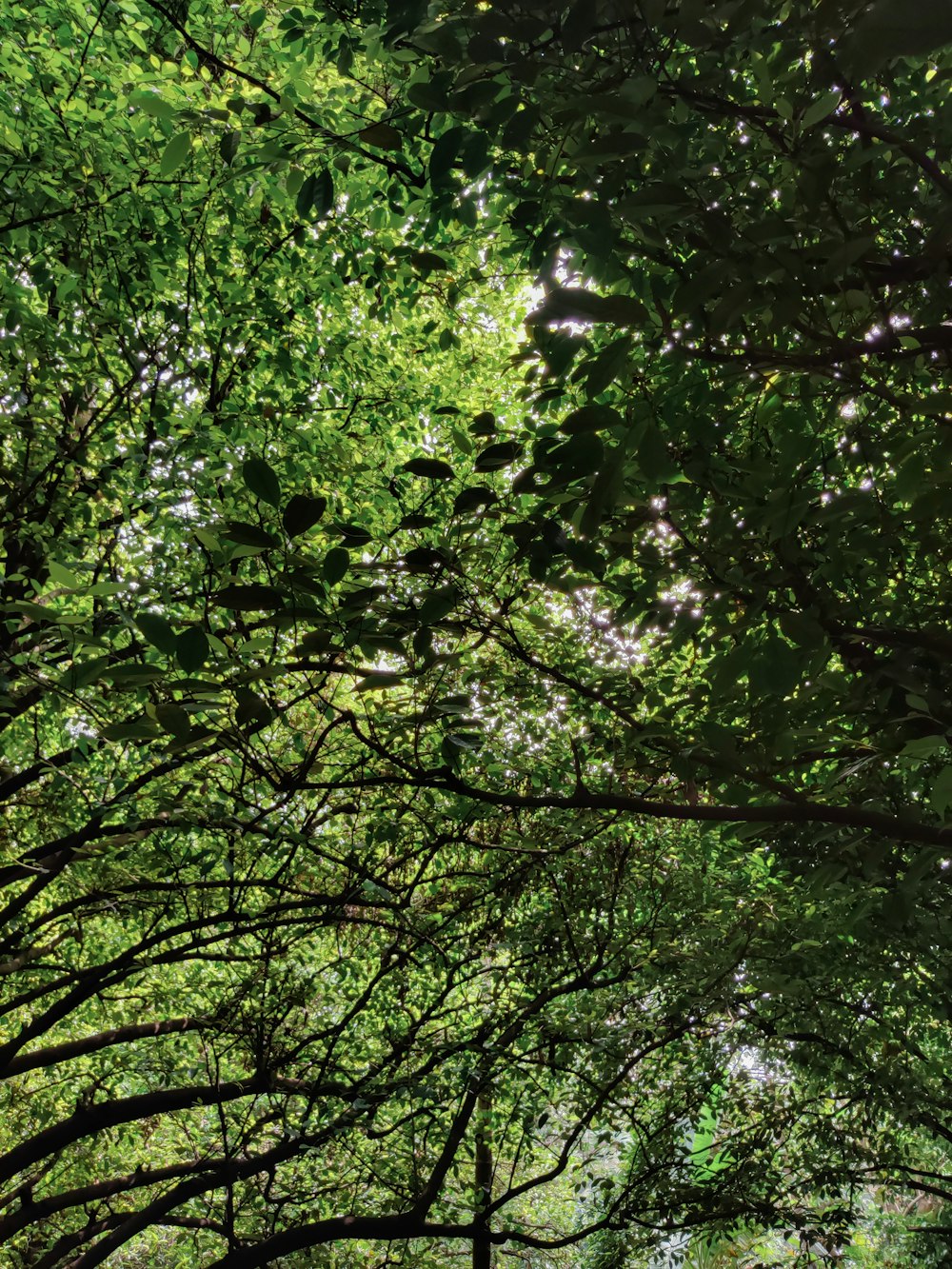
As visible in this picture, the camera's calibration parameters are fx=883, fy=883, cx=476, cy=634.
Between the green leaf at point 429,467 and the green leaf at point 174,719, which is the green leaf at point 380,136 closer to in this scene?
the green leaf at point 429,467

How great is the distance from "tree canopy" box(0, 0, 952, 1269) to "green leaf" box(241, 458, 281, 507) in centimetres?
5

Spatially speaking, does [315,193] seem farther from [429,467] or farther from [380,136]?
[429,467]

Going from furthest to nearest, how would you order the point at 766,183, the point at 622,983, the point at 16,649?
the point at 622,983 → the point at 16,649 → the point at 766,183

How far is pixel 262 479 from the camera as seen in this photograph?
4.01 feet

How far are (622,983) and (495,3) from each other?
5280mm

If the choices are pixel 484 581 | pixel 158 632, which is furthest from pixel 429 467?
pixel 484 581

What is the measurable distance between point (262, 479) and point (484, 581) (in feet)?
6.61

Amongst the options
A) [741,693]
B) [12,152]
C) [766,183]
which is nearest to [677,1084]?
[741,693]

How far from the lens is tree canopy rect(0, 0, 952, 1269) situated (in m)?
1.47

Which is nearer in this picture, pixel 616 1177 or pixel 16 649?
pixel 16 649

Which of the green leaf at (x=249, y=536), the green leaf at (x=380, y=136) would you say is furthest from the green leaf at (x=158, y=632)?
the green leaf at (x=380, y=136)

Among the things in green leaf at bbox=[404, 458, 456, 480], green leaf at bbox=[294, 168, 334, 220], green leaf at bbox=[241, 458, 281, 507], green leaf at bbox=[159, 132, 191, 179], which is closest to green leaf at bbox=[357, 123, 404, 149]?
green leaf at bbox=[294, 168, 334, 220]

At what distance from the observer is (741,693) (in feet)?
8.38

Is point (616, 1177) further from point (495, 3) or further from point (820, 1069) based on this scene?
point (495, 3)
